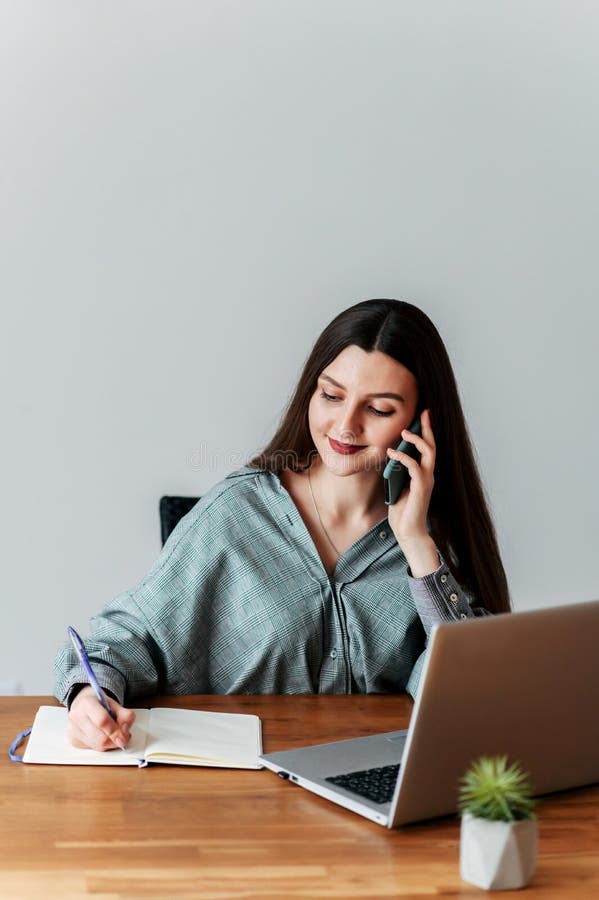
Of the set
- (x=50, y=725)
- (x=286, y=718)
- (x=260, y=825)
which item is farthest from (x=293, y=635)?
(x=260, y=825)

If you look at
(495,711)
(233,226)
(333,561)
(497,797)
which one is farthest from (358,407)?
(233,226)

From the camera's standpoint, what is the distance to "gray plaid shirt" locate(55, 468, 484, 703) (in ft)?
6.04

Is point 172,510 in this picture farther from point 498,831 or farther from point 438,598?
point 498,831

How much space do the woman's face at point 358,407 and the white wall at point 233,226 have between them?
96 cm

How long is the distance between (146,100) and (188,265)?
0.42 m

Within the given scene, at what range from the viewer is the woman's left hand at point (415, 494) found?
1885 mm

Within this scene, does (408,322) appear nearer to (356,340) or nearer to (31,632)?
(356,340)

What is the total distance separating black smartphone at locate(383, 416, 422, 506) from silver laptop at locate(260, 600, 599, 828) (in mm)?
670

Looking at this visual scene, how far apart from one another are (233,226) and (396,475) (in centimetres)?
115

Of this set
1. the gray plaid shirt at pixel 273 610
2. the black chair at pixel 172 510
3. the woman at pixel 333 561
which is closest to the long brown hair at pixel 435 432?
the woman at pixel 333 561

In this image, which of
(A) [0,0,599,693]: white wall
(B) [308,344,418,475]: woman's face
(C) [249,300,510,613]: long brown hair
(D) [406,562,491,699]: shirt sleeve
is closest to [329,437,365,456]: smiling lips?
(B) [308,344,418,475]: woman's face

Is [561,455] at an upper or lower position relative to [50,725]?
upper

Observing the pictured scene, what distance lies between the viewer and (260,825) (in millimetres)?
1235

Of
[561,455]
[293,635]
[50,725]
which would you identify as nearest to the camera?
[50,725]
